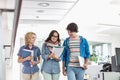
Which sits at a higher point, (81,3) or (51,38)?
(81,3)

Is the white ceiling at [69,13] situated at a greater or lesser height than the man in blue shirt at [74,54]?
greater

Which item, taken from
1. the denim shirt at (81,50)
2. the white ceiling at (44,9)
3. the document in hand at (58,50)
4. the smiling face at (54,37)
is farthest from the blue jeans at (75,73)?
the white ceiling at (44,9)

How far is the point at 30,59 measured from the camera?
3467 millimetres

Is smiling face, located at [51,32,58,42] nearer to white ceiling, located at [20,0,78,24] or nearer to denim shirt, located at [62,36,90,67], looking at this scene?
denim shirt, located at [62,36,90,67]

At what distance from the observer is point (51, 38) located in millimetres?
3520

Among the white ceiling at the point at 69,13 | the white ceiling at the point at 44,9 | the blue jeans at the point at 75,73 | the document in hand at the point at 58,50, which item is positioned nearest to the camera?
the blue jeans at the point at 75,73

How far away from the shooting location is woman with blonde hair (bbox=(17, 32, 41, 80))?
3.45 metres

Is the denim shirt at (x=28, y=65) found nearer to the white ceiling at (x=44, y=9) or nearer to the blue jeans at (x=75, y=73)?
the blue jeans at (x=75, y=73)

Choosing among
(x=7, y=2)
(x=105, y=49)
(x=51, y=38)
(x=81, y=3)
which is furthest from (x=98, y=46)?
(x=51, y=38)

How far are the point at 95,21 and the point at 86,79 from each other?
4.16 meters

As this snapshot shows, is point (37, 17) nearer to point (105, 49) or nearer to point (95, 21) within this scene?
Result: point (95, 21)

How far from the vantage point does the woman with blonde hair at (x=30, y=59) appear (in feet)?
11.3

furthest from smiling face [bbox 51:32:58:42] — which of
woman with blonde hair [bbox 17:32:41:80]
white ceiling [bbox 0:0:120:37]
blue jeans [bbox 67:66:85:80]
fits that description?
white ceiling [bbox 0:0:120:37]

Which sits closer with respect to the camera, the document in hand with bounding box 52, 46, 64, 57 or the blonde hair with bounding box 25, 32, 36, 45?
the document in hand with bounding box 52, 46, 64, 57
